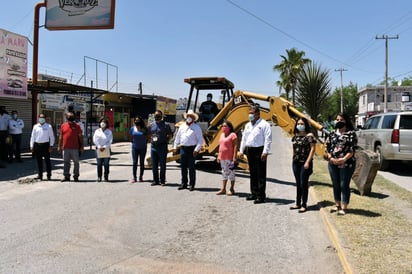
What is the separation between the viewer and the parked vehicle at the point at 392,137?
1255 centimetres

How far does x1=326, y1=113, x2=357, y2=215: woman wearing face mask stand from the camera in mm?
6855

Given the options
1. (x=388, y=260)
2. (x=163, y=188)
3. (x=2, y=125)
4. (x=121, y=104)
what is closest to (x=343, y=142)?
(x=388, y=260)

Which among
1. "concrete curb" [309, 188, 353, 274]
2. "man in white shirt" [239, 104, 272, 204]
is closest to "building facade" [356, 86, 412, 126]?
"man in white shirt" [239, 104, 272, 204]

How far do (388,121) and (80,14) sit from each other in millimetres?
13370

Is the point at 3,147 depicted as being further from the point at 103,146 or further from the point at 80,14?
the point at 80,14

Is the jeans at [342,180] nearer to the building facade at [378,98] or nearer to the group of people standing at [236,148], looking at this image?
the group of people standing at [236,148]

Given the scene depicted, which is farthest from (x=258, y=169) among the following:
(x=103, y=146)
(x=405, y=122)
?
(x=405, y=122)

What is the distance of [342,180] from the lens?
6.94 meters

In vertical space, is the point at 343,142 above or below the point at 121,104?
below

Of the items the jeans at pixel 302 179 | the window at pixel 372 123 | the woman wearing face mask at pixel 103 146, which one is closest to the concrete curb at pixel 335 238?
the jeans at pixel 302 179

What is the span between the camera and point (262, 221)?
21.9 feet

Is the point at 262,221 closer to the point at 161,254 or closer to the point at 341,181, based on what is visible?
the point at 341,181

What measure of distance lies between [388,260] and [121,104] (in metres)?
27.5

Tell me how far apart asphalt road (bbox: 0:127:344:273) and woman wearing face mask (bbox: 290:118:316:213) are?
0.42 meters
